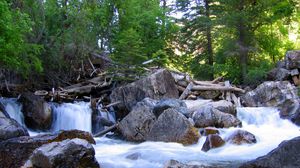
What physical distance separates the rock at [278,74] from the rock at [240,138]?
879cm

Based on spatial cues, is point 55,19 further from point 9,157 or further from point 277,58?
point 277,58

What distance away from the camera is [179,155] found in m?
10.1

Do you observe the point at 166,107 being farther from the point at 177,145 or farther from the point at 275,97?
the point at 275,97

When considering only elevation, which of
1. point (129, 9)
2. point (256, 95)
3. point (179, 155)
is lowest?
point (179, 155)

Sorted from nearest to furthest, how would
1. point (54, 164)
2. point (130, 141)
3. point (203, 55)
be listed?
point (54, 164)
point (130, 141)
point (203, 55)

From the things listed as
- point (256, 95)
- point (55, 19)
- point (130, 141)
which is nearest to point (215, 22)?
point (256, 95)

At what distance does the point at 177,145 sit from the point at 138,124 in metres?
2.22

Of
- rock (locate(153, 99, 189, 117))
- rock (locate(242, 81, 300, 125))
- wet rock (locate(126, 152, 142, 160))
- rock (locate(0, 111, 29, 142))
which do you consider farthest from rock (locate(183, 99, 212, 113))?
rock (locate(0, 111, 29, 142))

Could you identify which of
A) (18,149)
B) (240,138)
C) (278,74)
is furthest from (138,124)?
(278,74)

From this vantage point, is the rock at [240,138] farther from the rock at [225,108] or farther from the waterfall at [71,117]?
the waterfall at [71,117]

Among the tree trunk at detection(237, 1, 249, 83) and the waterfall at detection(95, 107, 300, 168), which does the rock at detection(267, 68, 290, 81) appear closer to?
the tree trunk at detection(237, 1, 249, 83)

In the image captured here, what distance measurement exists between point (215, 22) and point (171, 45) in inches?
233

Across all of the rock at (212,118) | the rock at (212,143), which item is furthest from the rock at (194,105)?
the rock at (212,143)

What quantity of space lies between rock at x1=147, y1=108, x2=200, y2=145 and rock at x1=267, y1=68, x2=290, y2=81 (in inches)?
362
